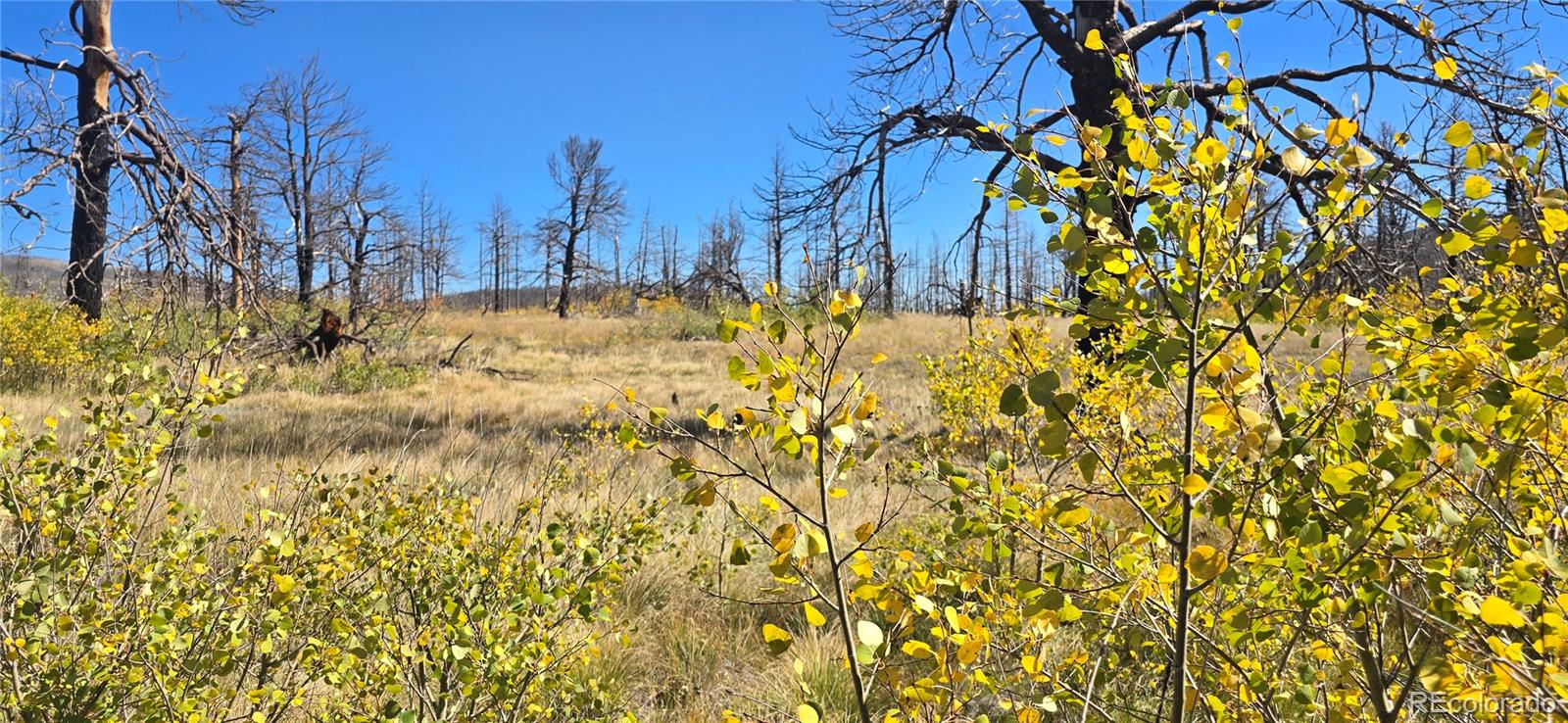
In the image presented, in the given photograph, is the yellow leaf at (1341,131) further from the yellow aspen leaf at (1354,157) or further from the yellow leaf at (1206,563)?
the yellow leaf at (1206,563)

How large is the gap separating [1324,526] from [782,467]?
180 inches

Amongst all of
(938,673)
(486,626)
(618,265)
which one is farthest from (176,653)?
(618,265)

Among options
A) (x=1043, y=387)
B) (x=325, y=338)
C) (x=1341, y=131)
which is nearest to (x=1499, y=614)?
(x=1043, y=387)

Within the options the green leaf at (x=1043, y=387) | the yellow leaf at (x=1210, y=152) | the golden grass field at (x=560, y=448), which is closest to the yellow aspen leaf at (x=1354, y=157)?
the yellow leaf at (x=1210, y=152)

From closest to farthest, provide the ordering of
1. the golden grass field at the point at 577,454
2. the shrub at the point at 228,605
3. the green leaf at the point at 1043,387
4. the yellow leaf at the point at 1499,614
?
the yellow leaf at the point at 1499,614 → the green leaf at the point at 1043,387 → the shrub at the point at 228,605 → the golden grass field at the point at 577,454

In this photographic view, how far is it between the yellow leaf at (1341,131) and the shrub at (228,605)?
1398 millimetres

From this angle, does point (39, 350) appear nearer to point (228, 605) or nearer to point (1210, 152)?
point (228, 605)

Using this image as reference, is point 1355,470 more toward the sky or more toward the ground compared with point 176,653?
more toward the sky

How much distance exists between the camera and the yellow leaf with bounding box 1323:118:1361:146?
30.6 inches

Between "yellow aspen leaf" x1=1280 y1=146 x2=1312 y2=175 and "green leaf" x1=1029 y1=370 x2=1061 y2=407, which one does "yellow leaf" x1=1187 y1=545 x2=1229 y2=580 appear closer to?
"green leaf" x1=1029 y1=370 x2=1061 y2=407

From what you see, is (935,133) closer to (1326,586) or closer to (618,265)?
(1326,586)

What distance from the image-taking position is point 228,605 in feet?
5.08

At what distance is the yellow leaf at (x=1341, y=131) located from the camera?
0.78 m

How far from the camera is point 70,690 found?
1386mm
